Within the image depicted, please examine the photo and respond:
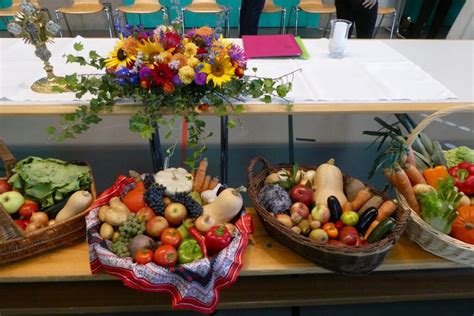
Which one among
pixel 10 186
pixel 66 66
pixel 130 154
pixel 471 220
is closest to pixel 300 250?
pixel 471 220

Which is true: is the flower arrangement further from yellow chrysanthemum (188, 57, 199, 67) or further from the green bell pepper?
the green bell pepper

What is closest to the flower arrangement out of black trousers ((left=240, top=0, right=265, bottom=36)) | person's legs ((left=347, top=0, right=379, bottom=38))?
person's legs ((left=347, top=0, right=379, bottom=38))

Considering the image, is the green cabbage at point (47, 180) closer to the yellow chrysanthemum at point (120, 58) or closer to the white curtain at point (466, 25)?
the yellow chrysanthemum at point (120, 58)

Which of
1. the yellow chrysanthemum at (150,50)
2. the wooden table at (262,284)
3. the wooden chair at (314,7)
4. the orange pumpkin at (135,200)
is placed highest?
the yellow chrysanthemum at (150,50)

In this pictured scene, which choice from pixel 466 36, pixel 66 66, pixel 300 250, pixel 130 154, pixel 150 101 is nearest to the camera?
pixel 300 250

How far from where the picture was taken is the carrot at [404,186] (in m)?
1.11

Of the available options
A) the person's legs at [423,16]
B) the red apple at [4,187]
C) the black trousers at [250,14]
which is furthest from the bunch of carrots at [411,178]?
the person's legs at [423,16]

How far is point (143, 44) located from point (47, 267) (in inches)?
29.0

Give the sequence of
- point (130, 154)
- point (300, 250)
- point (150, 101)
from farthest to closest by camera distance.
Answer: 1. point (130, 154)
2. point (150, 101)
3. point (300, 250)

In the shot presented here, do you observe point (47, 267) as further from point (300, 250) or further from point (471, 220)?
point (471, 220)

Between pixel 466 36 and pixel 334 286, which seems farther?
pixel 466 36

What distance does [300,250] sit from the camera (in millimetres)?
1026

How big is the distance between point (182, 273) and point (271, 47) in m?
1.16

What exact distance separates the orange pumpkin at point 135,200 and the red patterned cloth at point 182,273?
12 centimetres
